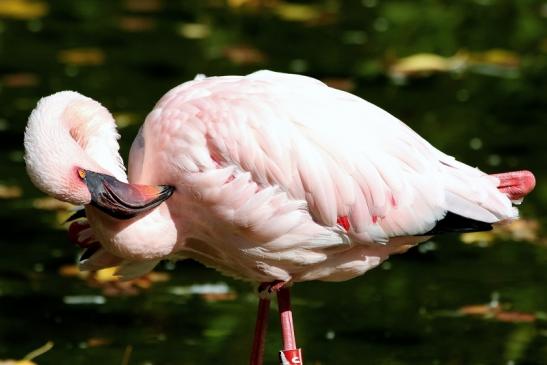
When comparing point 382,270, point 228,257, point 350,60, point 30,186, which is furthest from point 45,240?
point 350,60

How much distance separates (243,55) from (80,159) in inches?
214

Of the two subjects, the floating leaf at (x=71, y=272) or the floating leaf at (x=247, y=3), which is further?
the floating leaf at (x=247, y=3)

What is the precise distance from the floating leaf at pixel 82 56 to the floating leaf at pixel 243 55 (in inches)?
36.8

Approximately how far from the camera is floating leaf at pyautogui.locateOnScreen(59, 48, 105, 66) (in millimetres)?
10250

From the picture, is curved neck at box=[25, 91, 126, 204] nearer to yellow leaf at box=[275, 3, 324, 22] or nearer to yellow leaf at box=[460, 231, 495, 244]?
yellow leaf at box=[460, 231, 495, 244]

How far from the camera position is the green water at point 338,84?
6.53m

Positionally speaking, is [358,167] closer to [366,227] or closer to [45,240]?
[366,227]

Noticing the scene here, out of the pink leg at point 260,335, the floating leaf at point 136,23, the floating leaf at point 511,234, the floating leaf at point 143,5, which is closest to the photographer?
the pink leg at point 260,335

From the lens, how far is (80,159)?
195 inches

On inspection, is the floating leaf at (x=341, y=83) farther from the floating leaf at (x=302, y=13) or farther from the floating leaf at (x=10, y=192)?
the floating leaf at (x=10, y=192)

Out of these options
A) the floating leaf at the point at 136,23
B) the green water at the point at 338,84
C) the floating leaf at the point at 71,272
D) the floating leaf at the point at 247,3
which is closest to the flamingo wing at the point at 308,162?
the green water at the point at 338,84

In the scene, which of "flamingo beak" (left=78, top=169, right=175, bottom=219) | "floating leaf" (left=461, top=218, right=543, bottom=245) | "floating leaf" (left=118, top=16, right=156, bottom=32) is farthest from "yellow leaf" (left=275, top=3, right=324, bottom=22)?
"flamingo beak" (left=78, top=169, right=175, bottom=219)

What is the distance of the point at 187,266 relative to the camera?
24.5 ft

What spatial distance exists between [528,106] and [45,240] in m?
3.59
